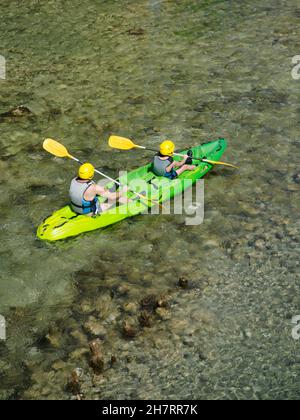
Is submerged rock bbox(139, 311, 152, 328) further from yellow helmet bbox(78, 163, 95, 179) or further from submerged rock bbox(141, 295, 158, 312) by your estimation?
yellow helmet bbox(78, 163, 95, 179)

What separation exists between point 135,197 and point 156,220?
0.64m

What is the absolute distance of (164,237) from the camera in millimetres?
10969

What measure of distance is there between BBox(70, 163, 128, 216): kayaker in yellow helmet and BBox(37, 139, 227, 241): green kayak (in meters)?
0.14

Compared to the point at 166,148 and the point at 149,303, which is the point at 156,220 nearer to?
the point at 166,148

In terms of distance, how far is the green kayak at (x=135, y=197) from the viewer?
10.6 m

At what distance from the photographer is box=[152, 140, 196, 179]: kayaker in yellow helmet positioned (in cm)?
1139

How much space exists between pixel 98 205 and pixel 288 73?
26.7 feet

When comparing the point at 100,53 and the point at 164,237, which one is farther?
the point at 100,53

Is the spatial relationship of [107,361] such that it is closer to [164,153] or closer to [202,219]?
[202,219]

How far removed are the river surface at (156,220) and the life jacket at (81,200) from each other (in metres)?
0.56

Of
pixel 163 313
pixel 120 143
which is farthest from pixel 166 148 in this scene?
pixel 163 313

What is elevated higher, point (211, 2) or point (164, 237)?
point (211, 2)

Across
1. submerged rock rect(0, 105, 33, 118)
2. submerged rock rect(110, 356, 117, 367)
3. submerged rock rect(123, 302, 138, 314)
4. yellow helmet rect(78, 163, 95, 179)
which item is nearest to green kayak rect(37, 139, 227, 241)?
yellow helmet rect(78, 163, 95, 179)

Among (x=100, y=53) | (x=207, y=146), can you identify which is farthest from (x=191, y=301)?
(x=100, y=53)
